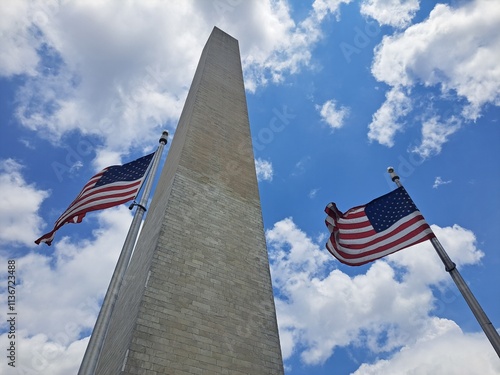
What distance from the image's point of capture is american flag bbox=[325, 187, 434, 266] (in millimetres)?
8812

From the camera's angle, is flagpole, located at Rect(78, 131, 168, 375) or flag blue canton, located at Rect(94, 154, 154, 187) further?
flag blue canton, located at Rect(94, 154, 154, 187)

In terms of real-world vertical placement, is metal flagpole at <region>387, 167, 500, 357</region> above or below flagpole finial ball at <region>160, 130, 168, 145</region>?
below

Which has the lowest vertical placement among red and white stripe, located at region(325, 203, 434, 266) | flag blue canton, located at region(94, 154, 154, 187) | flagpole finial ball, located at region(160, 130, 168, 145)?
red and white stripe, located at region(325, 203, 434, 266)

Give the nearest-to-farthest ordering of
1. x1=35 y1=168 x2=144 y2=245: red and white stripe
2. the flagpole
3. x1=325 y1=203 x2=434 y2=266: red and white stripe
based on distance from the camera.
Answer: the flagpole
x1=325 y1=203 x2=434 y2=266: red and white stripe
x1=35 y1=168 x2=144 y2=245: red and white stripe

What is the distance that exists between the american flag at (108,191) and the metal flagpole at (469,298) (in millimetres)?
7378

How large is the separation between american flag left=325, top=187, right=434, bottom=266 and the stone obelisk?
2.92 metres

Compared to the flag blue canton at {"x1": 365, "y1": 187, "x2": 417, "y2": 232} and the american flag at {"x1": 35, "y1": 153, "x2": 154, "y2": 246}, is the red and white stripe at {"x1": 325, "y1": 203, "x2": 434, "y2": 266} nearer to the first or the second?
the flag blue canton at {"x1": 365, "y1": 187, "x2": 417, "y2": 232}

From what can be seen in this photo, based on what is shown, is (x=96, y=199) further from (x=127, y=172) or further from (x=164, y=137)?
(x=164, y=137)

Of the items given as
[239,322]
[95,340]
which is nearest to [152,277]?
[239,322]

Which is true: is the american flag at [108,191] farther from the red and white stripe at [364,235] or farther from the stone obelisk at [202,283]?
the red and white stripe at [364,235]

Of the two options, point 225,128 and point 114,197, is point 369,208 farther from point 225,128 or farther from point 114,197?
point 225,128

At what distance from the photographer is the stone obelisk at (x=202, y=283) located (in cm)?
834

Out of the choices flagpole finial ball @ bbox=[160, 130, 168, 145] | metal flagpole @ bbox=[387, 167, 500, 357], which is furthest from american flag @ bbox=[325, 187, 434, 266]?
flagpole finial ball @ bbox=[160, 130, 168, 145]

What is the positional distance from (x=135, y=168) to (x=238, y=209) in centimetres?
481
